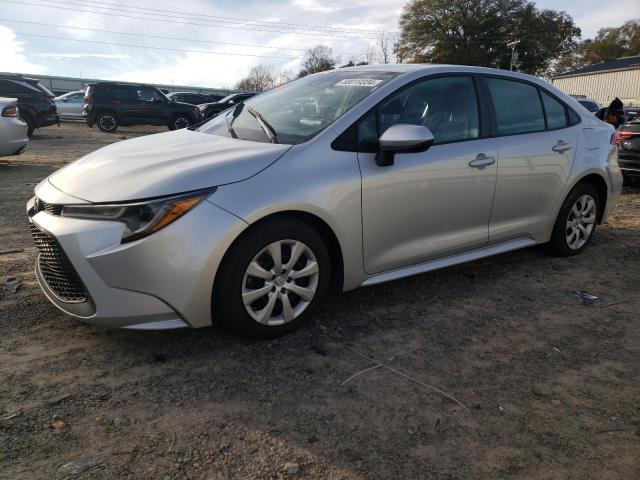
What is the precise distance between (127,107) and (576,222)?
1711 cm

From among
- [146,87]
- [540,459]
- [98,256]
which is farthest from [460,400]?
[146,87]

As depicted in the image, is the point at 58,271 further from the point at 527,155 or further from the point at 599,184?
the point at 599,184

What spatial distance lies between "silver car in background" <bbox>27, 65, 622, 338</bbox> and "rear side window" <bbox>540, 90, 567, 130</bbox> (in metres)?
0.01

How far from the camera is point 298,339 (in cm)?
309

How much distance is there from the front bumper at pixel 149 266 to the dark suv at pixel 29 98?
44.3 feet

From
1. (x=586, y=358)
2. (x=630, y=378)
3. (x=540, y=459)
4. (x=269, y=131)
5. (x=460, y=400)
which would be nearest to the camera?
(x=540, y=459)

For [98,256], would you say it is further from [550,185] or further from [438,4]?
[438,4]

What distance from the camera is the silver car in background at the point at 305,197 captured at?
8.62 ft

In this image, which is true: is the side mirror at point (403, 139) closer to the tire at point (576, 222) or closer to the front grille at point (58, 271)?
the front grille at point (58, 271)

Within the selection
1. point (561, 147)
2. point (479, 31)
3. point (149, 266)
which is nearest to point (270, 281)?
point (149, 266)

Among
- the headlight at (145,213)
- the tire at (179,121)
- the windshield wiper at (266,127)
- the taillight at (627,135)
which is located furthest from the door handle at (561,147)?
the tire at (179,121)

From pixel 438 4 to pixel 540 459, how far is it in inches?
2379

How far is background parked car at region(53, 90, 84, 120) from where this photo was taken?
23594 mm

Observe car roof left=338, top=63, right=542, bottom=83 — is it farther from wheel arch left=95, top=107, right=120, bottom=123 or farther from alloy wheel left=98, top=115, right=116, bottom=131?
alloy wheel left=98, top=115, right=116, bottom=131
